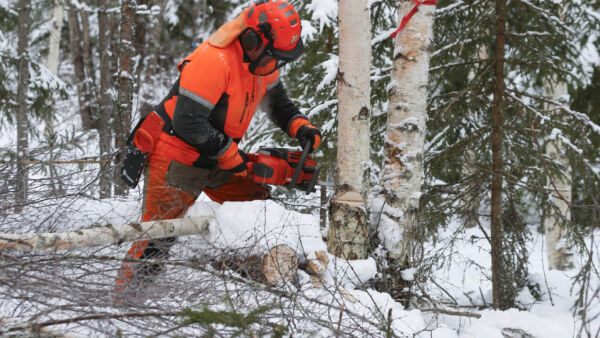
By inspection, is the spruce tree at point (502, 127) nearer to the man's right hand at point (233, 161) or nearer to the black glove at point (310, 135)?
the black glove at point (310, 135)

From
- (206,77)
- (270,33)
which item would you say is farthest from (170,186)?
(270,33)

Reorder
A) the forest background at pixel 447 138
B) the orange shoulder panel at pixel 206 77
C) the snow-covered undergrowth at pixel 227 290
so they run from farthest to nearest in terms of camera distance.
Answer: the forest background at pixel 447 138 → the orange shoulder panel at pixel 206 77 → the snow-covered undergrowth at pixel 227 290

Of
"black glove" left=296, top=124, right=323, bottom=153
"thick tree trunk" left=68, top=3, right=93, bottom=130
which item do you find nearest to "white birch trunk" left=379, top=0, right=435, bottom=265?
"black glove" left=296, top=124, right=323, bottom=153

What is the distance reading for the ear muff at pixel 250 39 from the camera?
3.51 m

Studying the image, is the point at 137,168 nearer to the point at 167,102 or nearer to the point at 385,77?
the point at 167,102

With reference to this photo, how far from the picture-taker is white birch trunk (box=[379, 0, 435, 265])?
3.86 metres

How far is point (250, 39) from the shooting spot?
11.6 ft

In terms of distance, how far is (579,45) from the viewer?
9070 mm

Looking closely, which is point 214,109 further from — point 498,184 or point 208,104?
point 498,184

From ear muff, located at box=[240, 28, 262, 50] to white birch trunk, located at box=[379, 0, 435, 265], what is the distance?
48.6 inches

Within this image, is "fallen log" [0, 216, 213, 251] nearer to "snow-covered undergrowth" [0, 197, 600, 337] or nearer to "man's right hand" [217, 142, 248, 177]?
"snow-covered undergrowth" [0, 197, 600, 337]

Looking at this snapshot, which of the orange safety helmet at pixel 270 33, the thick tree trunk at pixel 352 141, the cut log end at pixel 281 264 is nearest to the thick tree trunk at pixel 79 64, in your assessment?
the orange safety helmet at pixel 270 33

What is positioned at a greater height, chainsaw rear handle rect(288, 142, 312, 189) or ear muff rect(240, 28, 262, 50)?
ear muff rect(240, 28, 262, 50)

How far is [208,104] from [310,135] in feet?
3.03
